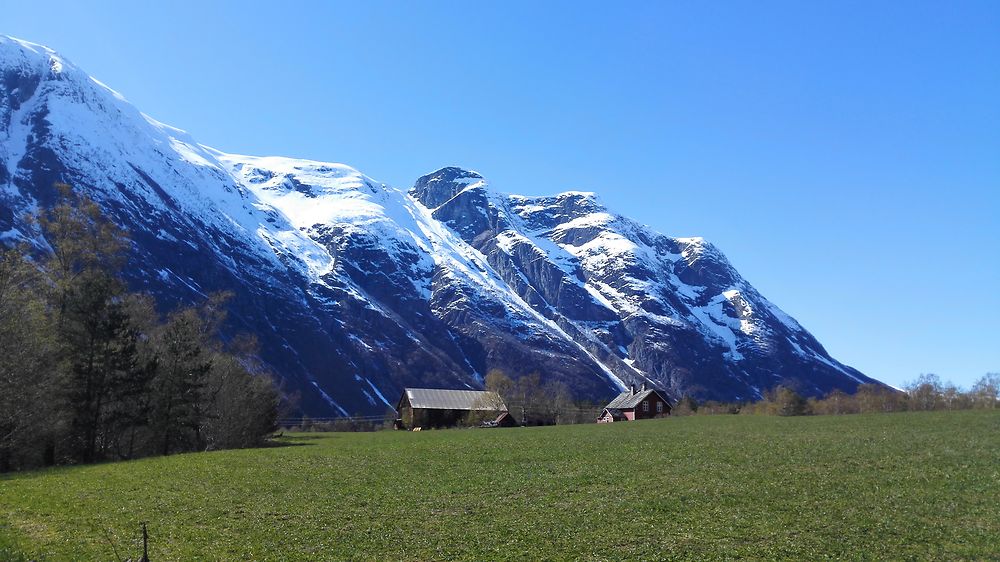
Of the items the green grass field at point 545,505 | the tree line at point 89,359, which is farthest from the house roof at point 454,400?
the green grass field at point 545,505

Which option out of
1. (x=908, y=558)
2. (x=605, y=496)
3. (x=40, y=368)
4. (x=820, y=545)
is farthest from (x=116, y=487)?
(x=908, y=558)

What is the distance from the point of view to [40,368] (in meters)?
52.7

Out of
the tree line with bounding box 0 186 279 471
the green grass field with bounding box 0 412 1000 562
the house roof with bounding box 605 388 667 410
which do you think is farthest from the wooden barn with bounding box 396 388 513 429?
the green grass field with bounding box 0 412 1000 562

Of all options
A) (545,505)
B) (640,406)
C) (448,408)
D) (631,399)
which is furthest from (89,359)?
(631,399)

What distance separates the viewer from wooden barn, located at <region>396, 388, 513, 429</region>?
5881 inches

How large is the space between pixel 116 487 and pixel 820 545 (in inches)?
1446

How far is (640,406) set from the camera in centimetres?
15300

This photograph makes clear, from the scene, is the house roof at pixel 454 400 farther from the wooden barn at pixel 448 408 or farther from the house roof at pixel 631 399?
the house roof at pixel 631 399

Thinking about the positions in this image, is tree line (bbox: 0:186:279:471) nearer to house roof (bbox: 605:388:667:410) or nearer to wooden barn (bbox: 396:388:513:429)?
wooden barn (bbox: 396:388:513:429)

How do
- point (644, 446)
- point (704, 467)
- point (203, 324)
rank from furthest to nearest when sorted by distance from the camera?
point (203, 324), point (644, 446), point (704, 467)

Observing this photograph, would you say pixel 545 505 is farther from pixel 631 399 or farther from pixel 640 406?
pixel 631 399

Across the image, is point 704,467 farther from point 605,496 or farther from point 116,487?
A: point 116,487

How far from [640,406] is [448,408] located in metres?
44.5

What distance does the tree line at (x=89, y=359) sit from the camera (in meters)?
50.8
